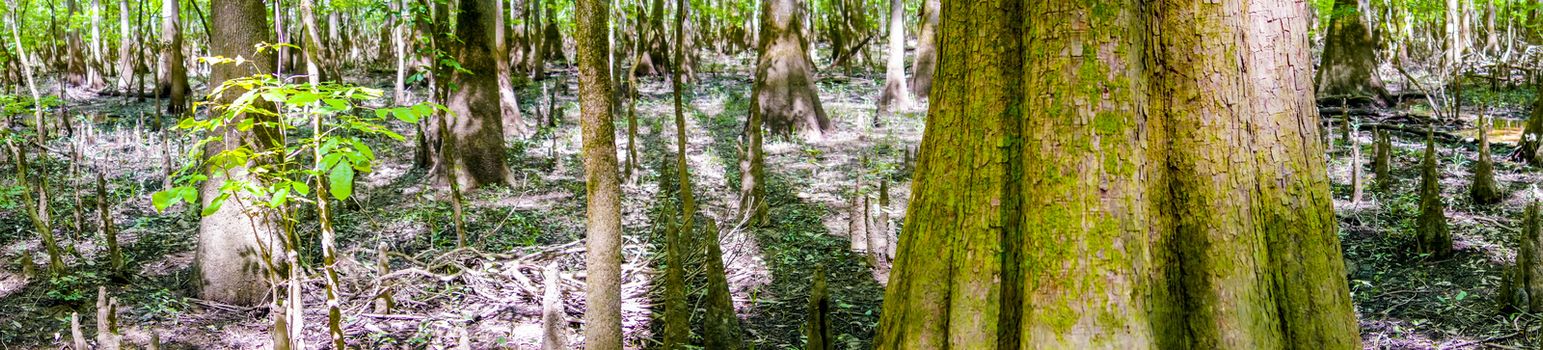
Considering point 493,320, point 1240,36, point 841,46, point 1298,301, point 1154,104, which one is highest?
point 841,46

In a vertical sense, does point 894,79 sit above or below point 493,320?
above

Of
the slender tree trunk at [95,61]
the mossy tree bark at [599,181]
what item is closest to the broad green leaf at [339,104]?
the mossy tree bark at [599,181]

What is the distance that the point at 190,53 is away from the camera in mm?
23781

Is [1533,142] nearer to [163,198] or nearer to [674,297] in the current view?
[674,297]

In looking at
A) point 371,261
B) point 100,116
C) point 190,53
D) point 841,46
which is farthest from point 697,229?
point 190,53

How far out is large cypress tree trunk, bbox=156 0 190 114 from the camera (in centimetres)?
1330

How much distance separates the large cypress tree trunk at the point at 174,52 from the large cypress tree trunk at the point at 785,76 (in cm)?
821

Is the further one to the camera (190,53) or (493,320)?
(190,53)

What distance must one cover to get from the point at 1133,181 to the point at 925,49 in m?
11.4

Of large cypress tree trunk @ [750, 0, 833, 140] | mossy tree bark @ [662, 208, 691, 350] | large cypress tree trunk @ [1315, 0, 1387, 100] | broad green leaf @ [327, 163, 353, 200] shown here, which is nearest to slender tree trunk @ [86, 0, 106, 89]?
large cypress tree trunk @ [750, 0, 833, 140]

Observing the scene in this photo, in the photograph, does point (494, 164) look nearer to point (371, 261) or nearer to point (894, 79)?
point (371, 261)

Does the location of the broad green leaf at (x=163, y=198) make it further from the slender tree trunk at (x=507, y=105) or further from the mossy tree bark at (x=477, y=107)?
the slender tree trunk at (x=507, y=105)

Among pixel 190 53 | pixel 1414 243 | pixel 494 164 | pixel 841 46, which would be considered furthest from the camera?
pixel 190 53

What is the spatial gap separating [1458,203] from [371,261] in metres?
7.78
